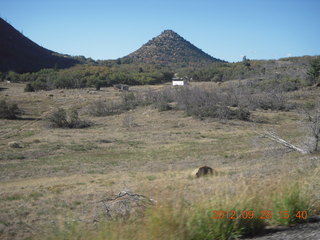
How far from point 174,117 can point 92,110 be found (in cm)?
1301

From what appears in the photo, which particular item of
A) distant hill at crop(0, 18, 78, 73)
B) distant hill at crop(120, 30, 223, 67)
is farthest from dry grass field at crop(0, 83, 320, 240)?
distant hill at crop(120, 30, 223, 67)

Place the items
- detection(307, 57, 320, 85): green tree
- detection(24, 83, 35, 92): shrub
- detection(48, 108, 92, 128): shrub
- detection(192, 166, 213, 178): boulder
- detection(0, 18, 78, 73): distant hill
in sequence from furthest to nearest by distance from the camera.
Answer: detection(0, 18, 78, 73): distant hill, detection(24, 83, 35, 92): shrub, detection(307, 57, 320, 85): green tree, detection(48, 108, 92, 128): shrub, detection(192, 166, 213, 178): boulder

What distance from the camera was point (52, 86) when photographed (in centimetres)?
7644

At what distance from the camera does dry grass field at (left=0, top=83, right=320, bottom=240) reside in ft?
13.6

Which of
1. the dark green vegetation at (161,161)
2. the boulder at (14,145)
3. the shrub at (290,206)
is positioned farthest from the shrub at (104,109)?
the shrub at (290,206)

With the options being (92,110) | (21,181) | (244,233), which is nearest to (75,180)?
(21,181)

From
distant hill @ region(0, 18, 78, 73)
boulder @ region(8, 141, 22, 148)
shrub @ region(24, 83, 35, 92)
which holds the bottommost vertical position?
boulder @ region(8, 141, 22, 148)

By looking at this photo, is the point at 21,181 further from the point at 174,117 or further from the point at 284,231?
the point at 174,117

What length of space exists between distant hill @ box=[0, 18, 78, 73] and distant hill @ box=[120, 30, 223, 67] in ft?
145

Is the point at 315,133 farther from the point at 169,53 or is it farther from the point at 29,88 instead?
the point at 169,53

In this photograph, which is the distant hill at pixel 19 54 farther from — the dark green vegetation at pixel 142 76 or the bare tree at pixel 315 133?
the bare tree at pixel 315 133
